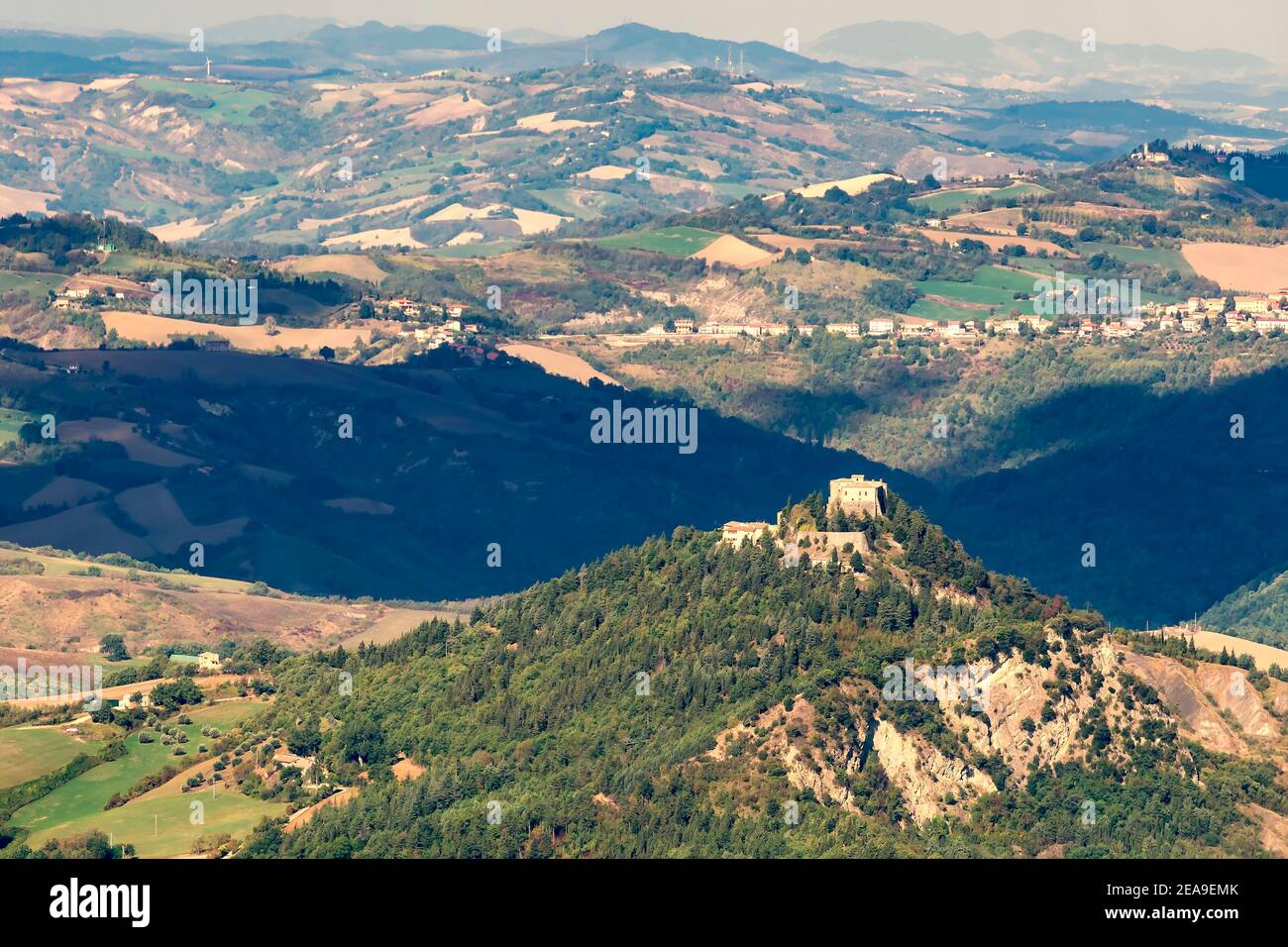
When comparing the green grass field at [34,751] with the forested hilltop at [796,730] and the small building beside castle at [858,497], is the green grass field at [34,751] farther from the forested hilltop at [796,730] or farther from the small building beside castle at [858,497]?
the small building beside castle at [858,497]

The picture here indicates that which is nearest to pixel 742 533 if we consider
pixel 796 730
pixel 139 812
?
pixel 796 730

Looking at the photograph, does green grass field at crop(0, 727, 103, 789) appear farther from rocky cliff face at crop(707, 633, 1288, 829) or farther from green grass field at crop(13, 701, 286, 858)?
rocky cliff face at crop(707, 633, 1288, 829)

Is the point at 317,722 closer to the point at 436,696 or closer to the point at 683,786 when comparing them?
the point at 436,696

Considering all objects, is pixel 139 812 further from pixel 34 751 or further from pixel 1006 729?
pixel 1006 729

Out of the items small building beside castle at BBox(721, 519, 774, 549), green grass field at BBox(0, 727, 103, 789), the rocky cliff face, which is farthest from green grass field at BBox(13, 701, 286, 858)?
small building beside castle at BBox(721, 519, 774, 549)

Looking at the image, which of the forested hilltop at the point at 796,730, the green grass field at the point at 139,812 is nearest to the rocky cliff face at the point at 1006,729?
the forested hilltop at the point at 796,730
